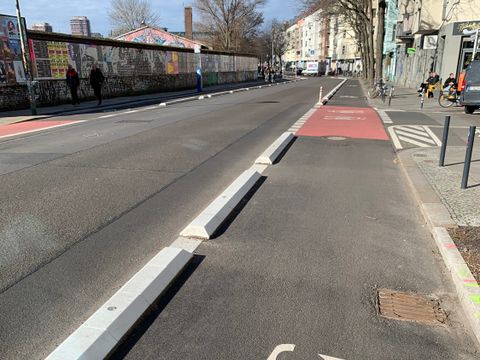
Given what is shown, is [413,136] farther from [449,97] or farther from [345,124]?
[449,97]

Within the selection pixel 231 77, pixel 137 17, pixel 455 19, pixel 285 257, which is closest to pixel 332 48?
pixel 137 17

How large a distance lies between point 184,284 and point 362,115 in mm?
15881

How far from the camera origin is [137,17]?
8212 centimetres

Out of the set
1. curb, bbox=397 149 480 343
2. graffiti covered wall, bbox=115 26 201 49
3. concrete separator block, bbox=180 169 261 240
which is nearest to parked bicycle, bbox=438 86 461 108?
curb, bbox=397 149 480 343

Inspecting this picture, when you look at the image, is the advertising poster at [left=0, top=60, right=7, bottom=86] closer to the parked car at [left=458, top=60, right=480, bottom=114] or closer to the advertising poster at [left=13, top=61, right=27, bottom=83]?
the advertising poster at [left=13, top=61, right=27, bottom=83]

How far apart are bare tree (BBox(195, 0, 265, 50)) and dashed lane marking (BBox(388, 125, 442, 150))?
64.0 metres

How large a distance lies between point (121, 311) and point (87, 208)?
299cm

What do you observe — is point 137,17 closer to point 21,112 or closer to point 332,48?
point 332,48

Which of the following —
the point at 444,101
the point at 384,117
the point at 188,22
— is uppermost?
the point at 188,22

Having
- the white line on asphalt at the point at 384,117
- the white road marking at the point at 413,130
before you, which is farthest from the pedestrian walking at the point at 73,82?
the white road marking at the point at 413,130

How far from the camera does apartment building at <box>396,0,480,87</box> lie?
25.8m

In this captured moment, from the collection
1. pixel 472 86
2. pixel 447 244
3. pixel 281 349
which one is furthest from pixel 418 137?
pixel 281 349

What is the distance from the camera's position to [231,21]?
74.2 meters

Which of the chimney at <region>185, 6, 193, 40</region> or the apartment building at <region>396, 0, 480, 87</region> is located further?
the chimney at <region>185, 6, 193, 40</region>
